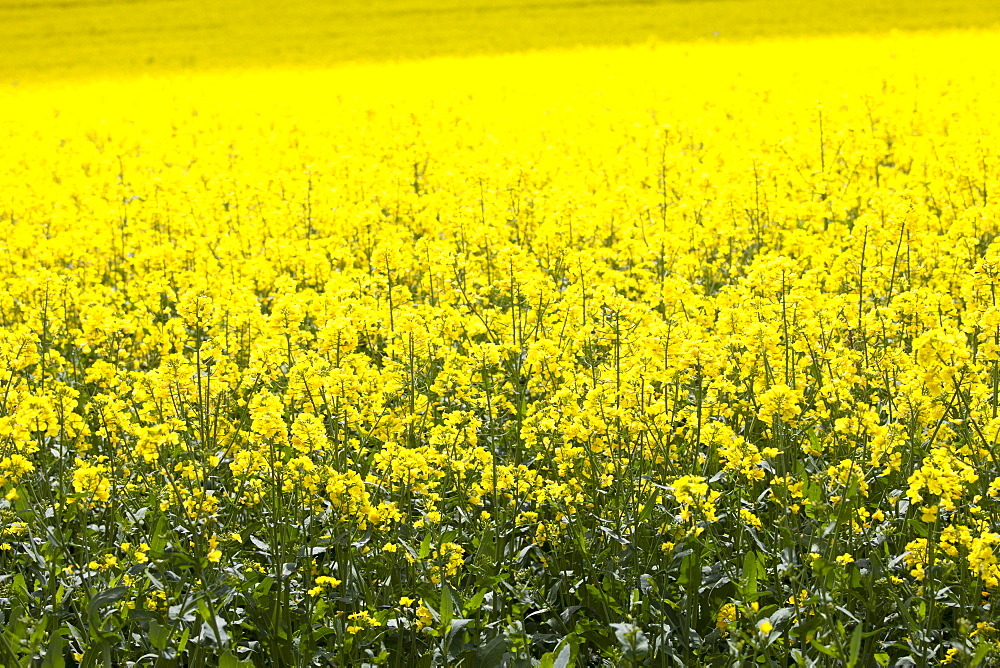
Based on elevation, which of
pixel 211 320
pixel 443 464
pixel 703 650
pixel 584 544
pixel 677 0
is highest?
pixel 677 0

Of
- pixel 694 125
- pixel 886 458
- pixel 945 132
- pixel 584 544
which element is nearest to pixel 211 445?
pixel 584 544

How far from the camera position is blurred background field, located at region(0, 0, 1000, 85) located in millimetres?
23000

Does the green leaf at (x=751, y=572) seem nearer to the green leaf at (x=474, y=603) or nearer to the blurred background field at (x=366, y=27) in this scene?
the green leaf at (x=474, y=603)

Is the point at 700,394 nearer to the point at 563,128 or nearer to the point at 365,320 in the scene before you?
the point at 365,320

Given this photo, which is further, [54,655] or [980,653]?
[54,655]

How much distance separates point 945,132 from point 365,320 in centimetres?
724

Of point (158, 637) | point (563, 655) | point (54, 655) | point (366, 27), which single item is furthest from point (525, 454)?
point (366, 27)

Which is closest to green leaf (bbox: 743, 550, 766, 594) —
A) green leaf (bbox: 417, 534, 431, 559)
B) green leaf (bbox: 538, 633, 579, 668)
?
green leaf (bbox: 538, 633, 579, 668)

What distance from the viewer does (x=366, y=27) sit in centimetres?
2642

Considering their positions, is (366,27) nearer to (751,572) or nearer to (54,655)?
(54,655)

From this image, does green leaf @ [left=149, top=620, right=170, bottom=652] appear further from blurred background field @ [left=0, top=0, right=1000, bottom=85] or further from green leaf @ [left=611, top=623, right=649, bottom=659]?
blurred background field @ [left=0, top=0, right=1000, bottom=85]

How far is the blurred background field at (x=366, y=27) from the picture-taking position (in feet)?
75.5

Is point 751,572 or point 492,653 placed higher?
point 751,572

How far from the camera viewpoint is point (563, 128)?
11188 millimetres
